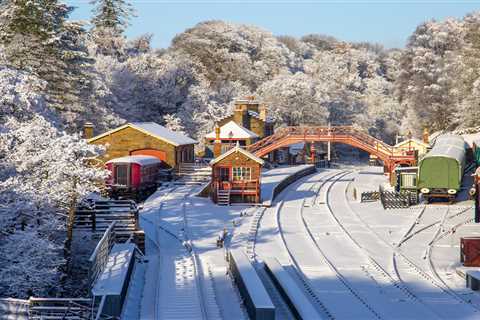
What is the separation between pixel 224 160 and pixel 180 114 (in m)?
37.7

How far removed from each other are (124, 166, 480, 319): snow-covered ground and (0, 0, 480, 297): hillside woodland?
183 inches

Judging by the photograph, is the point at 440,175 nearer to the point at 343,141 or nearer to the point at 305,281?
the point at 343,141

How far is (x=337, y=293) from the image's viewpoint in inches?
997

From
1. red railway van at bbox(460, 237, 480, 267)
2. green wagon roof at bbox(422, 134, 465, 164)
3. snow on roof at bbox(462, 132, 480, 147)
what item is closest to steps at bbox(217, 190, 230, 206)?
green wagon roof at bbox(422, 134, 465, 164)

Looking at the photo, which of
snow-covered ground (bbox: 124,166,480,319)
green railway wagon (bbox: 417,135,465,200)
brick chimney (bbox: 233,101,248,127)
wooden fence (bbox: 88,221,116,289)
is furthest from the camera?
Answer: brick chimney (bbox: 233,101,248,127)

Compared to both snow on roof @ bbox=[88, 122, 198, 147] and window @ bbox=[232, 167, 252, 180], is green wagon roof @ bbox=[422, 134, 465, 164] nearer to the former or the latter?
window @ bbox=[232, 167, 252, 180]

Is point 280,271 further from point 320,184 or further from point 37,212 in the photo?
point 320,184

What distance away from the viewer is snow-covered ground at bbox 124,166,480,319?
23328 millimetres

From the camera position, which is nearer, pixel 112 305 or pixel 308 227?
pixel 112 305

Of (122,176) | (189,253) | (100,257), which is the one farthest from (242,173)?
(100,257)

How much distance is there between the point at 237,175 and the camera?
46.8 metres

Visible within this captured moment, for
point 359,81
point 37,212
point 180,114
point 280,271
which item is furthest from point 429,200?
point 359,81

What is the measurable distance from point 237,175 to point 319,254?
15181 millimetres

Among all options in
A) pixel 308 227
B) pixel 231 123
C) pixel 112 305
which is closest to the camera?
pixel 112 305
